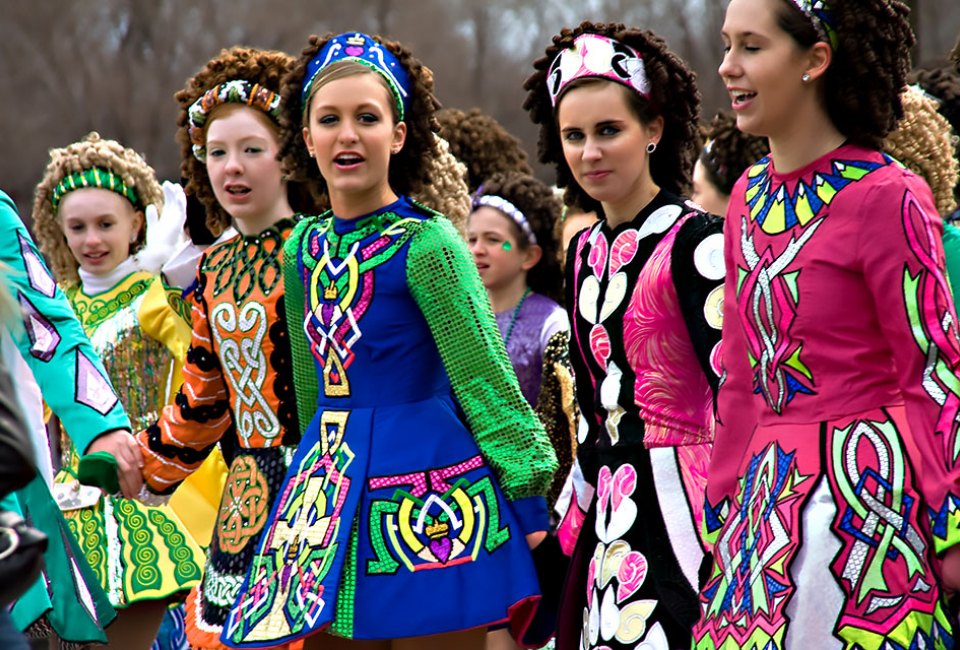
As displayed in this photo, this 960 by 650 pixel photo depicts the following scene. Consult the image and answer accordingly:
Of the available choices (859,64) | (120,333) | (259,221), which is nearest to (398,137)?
(259,221)

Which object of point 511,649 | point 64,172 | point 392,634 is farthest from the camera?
point 64,172

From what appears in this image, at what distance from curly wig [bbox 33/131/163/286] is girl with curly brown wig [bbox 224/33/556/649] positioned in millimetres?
2903

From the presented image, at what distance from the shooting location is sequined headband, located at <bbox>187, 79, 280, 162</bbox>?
5484 mm

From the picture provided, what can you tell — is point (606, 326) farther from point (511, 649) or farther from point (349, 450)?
point (511, 649)

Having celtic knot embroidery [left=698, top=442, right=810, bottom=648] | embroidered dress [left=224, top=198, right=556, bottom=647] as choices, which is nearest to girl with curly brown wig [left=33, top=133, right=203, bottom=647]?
embroidered dress [left=224, top=198, right=556, bottom=647]

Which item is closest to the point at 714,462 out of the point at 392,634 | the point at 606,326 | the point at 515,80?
the point at 606,326

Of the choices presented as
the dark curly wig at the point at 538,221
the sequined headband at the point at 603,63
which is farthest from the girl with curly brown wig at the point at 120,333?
the sequined headband at the point at 603,63

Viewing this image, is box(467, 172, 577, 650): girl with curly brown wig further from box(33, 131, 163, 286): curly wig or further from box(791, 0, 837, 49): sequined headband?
box(791, 0, 837, 49): sequined headband

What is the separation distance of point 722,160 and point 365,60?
176 cm

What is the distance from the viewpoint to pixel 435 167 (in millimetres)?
5406

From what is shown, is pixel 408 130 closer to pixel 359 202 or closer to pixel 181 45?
pixel 359 202

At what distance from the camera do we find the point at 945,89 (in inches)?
221

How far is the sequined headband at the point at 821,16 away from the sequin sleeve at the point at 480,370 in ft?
4.39

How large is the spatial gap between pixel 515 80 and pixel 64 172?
49.1 ft
